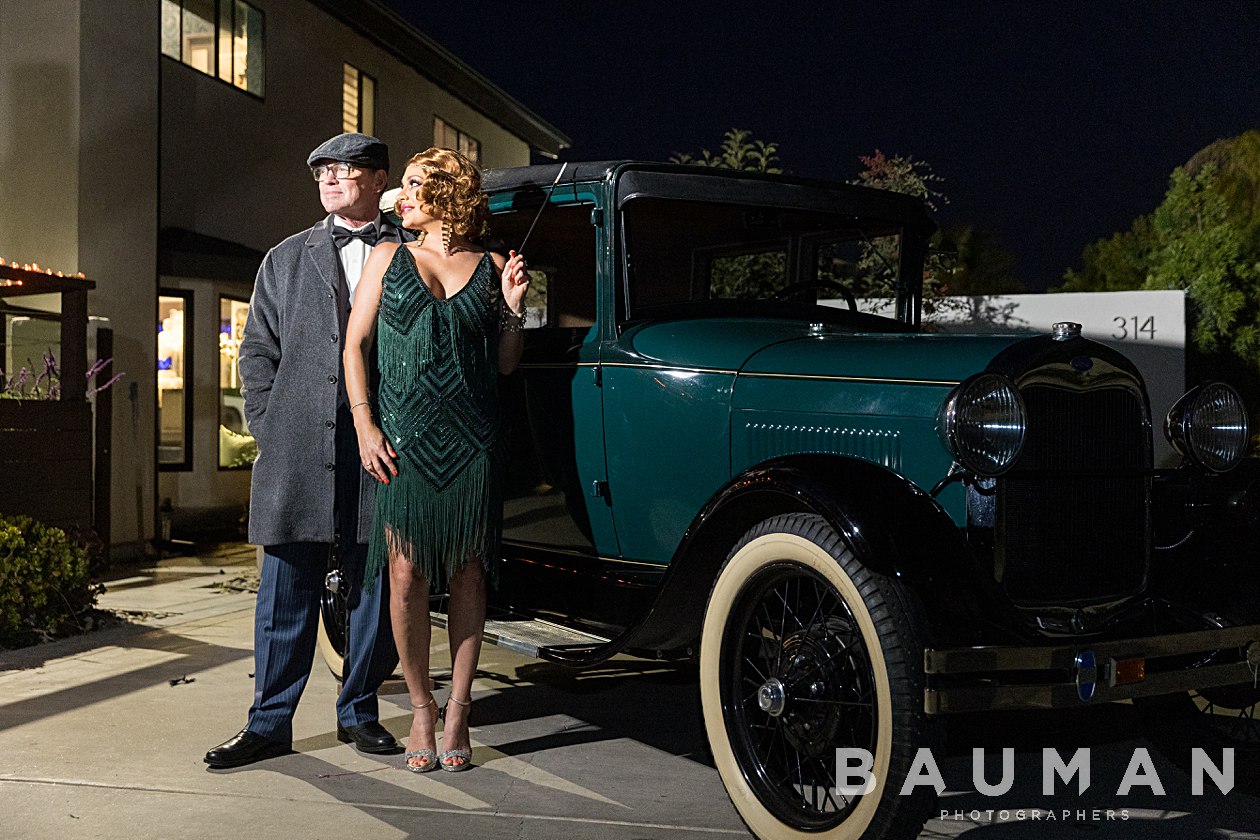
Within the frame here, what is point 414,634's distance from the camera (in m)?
3.82

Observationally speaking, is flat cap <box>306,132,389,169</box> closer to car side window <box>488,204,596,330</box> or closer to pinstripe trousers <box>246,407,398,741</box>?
car side window <box>488,204,596,330</box>

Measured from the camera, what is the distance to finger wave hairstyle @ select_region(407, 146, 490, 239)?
3.77 meters

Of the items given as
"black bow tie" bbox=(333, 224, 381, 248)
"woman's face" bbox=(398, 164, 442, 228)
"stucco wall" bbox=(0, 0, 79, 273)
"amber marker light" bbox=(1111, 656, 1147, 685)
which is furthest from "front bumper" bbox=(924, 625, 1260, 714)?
"stucco wall" bbox=(0, 0, 79, 273)

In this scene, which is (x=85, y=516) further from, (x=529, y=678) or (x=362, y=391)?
(x=362, y=391)

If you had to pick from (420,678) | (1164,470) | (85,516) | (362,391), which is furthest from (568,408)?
(85,516)

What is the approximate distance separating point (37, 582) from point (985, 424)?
4.88 metres

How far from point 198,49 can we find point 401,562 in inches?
373

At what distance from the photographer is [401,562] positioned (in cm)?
376

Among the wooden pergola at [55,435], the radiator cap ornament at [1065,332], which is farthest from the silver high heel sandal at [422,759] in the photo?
the wooden pergola at [55,435]

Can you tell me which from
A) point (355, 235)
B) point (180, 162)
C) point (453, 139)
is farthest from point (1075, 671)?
point (453, 139)

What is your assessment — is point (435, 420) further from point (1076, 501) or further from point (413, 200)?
point (1076, 501)

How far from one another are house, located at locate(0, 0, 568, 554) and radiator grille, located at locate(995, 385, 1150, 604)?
7.30 metres

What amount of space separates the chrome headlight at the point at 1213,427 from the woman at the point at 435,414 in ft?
6.71

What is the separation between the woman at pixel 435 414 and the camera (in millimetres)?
3727
